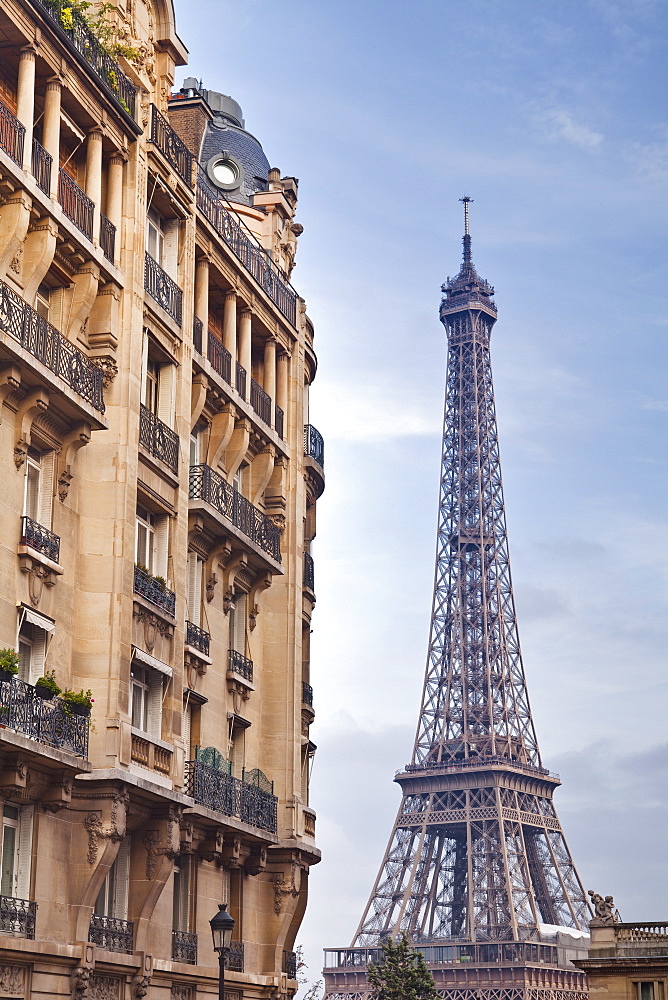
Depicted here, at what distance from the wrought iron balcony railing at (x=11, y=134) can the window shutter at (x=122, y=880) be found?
13.5 meters

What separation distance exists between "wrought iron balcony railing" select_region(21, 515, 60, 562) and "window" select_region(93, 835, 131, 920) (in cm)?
621

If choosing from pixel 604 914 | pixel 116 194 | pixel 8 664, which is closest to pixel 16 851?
pixel 8 664

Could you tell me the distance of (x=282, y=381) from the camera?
44.4 metres

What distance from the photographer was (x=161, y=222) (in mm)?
36938

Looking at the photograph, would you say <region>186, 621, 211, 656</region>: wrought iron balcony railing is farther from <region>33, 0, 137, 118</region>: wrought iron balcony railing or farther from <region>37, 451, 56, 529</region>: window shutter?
<region>33, 0, 137, 118</region>: wrought iron balcony railing

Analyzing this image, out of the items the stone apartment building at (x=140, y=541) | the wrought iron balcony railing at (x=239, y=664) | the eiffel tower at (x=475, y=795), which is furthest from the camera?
the eiffel tower at (x=475, y=795)

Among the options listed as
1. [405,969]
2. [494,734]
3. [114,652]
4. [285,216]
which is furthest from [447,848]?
[114,652]

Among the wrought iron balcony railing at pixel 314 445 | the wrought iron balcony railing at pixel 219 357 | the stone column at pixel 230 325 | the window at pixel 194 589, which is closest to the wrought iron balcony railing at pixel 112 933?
the window at pixel 194 589

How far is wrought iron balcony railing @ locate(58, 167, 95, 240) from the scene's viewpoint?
30844mm

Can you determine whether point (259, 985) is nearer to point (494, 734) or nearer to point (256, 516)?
→ point (256, 516)

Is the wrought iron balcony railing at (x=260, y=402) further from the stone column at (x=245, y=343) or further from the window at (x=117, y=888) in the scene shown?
the window at (x=117, y=888)

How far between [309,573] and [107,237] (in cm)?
1569

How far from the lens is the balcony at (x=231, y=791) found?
115 feet

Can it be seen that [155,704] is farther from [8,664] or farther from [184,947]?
[8,664]
